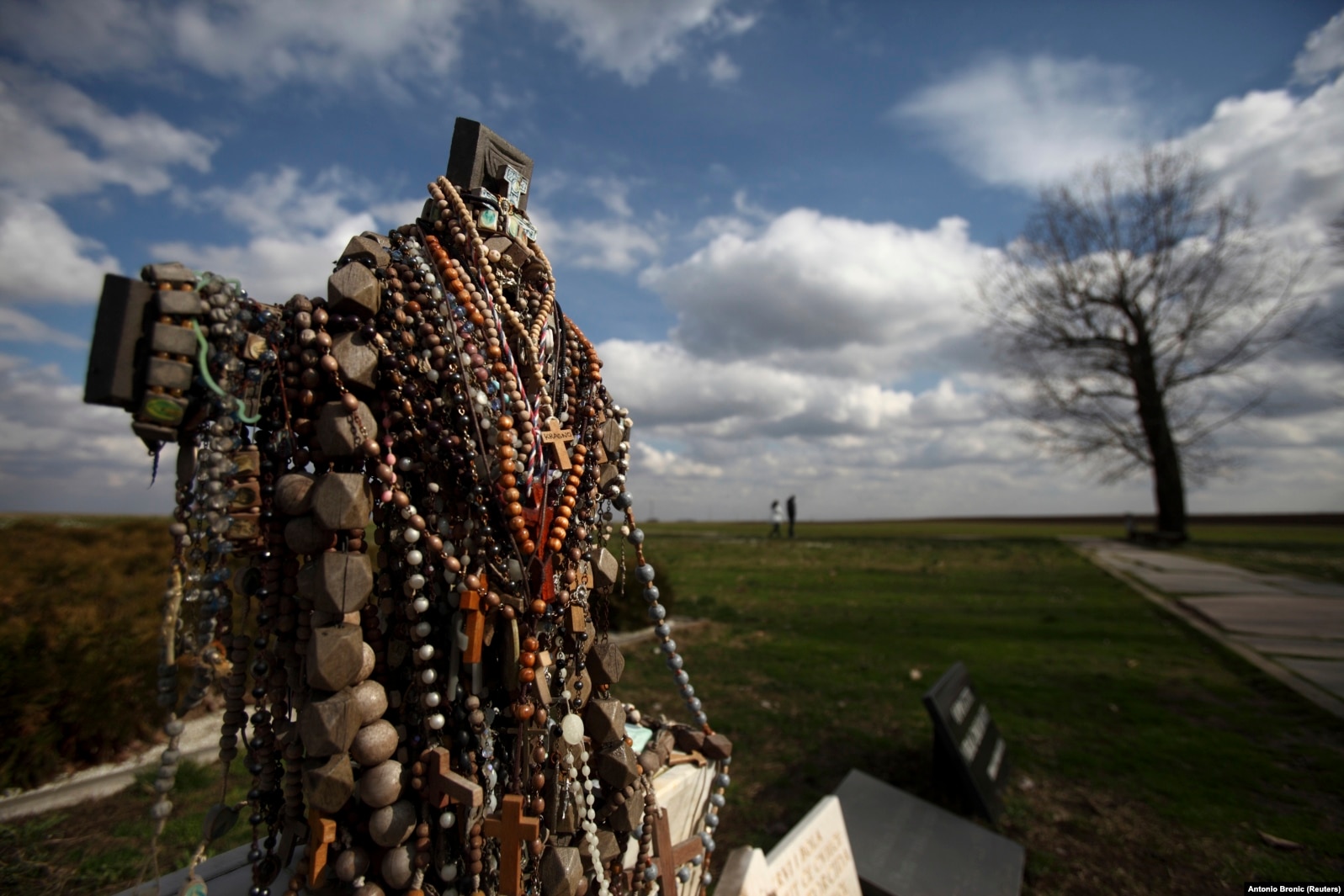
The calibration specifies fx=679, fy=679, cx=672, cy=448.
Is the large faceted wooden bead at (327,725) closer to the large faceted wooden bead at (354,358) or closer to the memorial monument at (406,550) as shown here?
the memorial monument at (406,550)

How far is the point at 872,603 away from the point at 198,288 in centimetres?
1113

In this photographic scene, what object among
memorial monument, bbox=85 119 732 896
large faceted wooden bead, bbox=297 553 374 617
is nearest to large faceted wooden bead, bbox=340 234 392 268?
memorial monument, bbox=85 119 732 896

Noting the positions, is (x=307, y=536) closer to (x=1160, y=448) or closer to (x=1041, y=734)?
(x=1041, y=734)

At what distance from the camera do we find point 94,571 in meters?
7.09

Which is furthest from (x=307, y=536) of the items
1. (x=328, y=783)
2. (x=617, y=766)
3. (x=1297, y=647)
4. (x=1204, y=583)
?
(x=1204, y=583)

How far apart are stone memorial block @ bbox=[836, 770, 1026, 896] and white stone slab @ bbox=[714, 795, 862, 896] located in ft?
0.67

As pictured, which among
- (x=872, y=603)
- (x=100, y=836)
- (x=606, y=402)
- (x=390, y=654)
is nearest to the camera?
(x=390, y=654)

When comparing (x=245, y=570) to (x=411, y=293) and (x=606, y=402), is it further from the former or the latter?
(x=606, y=402)

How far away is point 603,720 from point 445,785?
1.60 ft

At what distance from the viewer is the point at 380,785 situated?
1534 mm

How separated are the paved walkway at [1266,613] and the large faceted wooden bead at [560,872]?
7033mm

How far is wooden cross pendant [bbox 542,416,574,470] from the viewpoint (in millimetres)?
1848

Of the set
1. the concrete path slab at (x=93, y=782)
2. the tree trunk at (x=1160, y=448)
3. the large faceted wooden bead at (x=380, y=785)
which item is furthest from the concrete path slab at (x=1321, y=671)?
the tree trunk at (x=1160, y=448)

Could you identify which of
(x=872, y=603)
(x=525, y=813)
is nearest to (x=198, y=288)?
(x=525, y=813)
